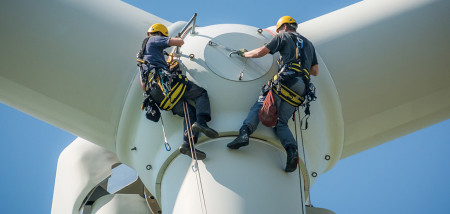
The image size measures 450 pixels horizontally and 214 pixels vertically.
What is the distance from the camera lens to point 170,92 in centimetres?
945

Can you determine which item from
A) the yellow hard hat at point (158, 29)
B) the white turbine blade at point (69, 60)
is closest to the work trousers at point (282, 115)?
the yellow hard hat at point (158, 29)

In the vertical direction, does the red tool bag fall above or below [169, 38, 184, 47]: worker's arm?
below

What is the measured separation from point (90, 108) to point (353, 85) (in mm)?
3917

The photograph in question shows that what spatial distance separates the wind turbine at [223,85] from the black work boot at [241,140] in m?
0.13

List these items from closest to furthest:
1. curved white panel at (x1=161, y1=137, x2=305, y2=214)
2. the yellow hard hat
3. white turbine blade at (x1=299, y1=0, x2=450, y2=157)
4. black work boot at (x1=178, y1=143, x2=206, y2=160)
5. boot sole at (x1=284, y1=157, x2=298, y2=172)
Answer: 1. curved white panel at (x1=161, y1=137, x2=305, y2=214)
2. black work boot at (x1=178, y1=143, x2=206, y2=160)
3. boot sole at (x1=284, y1=157, x2=298, y2=172)
4. the yellow hard hat
5. white turbine blade at (x1=299, y1=0, x2=450, y2=157)

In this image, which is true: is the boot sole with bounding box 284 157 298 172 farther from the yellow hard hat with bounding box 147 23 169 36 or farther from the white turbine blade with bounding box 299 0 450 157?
the yellow hard hat with bounding box 147 23 169 36

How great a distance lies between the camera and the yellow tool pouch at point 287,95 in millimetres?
9438

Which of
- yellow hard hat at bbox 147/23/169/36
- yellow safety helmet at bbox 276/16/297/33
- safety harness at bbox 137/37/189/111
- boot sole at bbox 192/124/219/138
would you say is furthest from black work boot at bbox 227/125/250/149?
yellow hard hat at bbox 147/23/169/36

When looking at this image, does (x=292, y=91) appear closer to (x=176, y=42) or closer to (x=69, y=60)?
(x=176, y=42)

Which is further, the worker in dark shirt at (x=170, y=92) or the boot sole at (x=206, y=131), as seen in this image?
the worker in dark shirt at (x=170, y=92)

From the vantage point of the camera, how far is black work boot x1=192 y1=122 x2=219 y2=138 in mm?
9141

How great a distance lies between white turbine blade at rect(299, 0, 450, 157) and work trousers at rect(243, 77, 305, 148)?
1331 millimetres

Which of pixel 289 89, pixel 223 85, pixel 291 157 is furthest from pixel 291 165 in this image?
pixel 223 85

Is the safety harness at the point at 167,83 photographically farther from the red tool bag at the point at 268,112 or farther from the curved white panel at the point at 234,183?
the red tool bag at the point at 268,112
